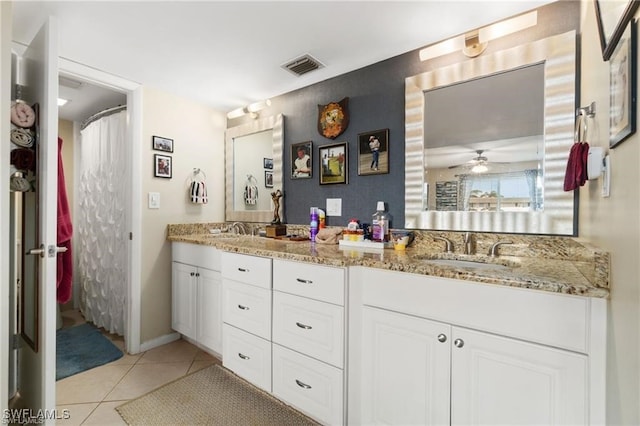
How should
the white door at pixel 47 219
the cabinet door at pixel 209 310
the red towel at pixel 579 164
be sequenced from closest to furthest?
the red towel at pixel 579 164 < the white door at pixel 47 219 < the cabinet door at pixel 209 310

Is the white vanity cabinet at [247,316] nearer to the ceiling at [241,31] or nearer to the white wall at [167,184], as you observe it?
the white wall at [167,184]

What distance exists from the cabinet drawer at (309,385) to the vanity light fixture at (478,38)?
6.00ft

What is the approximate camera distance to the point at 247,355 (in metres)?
1.79

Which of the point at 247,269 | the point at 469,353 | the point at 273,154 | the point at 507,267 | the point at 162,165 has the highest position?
the point at 273,154

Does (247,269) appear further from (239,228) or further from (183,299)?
(239,228)

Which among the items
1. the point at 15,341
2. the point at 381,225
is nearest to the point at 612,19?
the point at 381,225

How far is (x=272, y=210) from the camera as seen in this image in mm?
2613

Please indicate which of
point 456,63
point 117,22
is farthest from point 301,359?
point 117,22

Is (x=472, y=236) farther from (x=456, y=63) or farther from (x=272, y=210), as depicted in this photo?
(x=272, y=210)

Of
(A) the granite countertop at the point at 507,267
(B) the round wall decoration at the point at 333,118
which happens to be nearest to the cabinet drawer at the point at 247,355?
(A) the granite countertop at the point at 507,267

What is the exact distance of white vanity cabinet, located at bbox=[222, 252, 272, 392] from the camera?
5.56 ft

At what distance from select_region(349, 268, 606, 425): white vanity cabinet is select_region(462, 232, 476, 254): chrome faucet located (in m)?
0.56

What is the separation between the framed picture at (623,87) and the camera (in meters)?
0.70

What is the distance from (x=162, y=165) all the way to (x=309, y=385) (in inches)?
81.3
